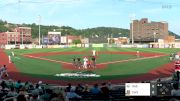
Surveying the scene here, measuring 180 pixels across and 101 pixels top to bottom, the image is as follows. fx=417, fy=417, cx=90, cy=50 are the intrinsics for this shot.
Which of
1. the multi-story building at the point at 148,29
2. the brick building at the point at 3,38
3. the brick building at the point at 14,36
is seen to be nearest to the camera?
the brick building at the point at 14,36

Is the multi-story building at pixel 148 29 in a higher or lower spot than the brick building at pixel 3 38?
higher

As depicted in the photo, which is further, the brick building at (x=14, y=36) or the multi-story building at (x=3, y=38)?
the multi-story building at (x=3, y=38)

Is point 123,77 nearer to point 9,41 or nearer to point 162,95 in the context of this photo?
point 162,95

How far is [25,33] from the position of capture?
18462 cm

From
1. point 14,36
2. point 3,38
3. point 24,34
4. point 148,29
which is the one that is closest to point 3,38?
point 3,38

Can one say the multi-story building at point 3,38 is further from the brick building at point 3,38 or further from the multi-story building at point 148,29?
the multi-story building at point 148,29

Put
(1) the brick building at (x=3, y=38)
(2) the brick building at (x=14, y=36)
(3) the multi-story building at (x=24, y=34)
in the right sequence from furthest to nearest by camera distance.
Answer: (3) the multi-story building at (x=24, y=34) < (1) the brick building at (x=3, y=38) < (2) the brick building at (x=14, y=36)

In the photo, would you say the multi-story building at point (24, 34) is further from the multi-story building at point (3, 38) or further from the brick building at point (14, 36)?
the multi-story building at point (3, 38)

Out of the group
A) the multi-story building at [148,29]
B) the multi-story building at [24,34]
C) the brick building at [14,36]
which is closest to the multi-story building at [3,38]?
the brick building at [14,36]

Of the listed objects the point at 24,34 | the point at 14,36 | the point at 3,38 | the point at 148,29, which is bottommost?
the point at 3,38

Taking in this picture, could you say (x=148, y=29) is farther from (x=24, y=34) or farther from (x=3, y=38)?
(x=3, y=38)

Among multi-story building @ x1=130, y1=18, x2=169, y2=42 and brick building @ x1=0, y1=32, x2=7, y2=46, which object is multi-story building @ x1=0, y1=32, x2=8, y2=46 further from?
multi-story building @ x1=130, y1=18, x2=169, y2=42

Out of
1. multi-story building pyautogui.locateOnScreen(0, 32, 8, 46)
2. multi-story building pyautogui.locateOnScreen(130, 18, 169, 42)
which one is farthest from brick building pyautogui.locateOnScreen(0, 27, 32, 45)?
multi-story building pyautogui.locateOnScreen(130, 18, 169, 42)

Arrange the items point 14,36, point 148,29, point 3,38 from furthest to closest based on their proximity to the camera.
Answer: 1. point 148,29
2. point 14,36
3. point 3,38
